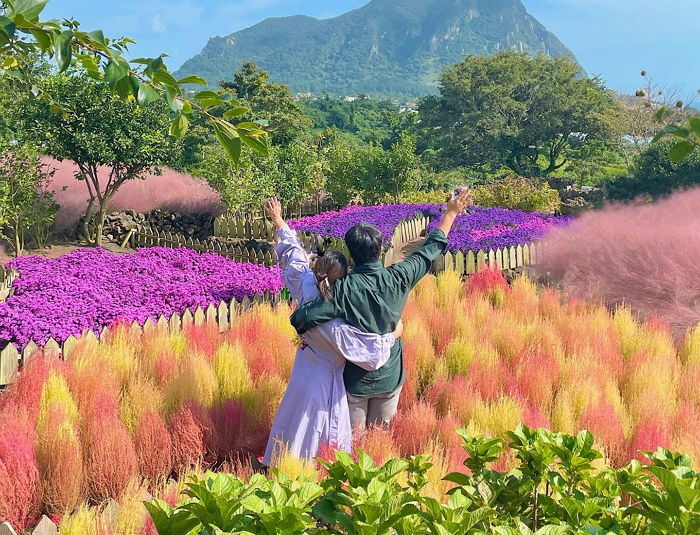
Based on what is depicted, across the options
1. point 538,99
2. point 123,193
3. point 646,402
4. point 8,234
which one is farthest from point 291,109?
point 646,402

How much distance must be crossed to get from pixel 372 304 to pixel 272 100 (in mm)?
39670

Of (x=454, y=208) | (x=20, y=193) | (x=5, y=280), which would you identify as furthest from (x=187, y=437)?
(x=20, y=193)

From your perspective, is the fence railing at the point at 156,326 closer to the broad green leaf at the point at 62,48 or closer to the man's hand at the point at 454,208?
the man's hand at the point at 454,208

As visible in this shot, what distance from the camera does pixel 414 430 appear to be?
3.47 meters

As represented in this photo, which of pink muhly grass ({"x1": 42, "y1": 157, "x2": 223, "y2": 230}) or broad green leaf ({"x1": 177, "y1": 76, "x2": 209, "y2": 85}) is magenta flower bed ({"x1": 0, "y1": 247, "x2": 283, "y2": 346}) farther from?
pink muhly grass ({"x1": 42, "y1": 157, "x2": 223, "y2": 230})

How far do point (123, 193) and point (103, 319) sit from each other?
40.3 feet

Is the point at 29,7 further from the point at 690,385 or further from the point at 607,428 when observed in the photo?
the point at 690,385

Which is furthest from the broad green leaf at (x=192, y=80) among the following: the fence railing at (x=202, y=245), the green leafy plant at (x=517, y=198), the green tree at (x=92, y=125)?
the green leafy plant at (x=517, y=198)

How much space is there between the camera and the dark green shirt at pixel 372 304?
3.12 meters

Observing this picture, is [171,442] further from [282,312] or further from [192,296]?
[192,296]

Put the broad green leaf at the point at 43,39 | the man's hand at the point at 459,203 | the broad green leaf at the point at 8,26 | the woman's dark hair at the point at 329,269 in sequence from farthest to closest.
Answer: the man's hand at the point at 459,203, the woman's dark hair at the point at 329,269, the broad green leaf at the point at 43,39, the broad green leaf at the point at 8,26

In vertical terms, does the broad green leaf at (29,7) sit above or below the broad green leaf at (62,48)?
above

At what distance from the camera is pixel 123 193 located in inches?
700


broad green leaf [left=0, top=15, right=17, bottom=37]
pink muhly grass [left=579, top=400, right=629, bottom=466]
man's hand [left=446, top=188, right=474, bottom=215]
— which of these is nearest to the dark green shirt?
man's hand [left=446, top=188, right=474, bottom=215]
